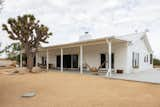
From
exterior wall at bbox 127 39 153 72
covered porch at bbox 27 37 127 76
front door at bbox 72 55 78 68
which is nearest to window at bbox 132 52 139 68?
exterior wall at bbox 127 39 153 72

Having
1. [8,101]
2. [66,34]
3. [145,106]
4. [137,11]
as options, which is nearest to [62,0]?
[137,11]

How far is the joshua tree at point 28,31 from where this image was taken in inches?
736

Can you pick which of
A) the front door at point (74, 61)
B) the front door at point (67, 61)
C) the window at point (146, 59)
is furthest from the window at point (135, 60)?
the front door at point (67, 61)

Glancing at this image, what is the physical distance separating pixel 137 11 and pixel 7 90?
15118 millimetres

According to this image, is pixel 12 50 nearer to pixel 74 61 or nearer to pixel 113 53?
pixel 74 61

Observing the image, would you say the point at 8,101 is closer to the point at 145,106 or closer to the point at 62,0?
the point at 145,106

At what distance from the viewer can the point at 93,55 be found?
1927 cm

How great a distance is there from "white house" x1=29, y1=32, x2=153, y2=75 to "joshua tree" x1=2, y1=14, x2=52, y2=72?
2.18 metres

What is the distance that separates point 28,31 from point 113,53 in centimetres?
957

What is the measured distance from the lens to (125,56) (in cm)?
1634

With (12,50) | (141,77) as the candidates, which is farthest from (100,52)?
(12,50)

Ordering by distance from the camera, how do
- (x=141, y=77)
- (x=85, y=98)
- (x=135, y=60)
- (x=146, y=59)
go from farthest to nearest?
(x=146, y=59) < (x=135, y=60) < (x=141, y=77) < (x=85, y=98)

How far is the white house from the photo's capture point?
1605cm

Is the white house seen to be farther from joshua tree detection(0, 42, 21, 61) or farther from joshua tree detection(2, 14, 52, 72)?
joshua tree detection(0, 42, 21, 61)
